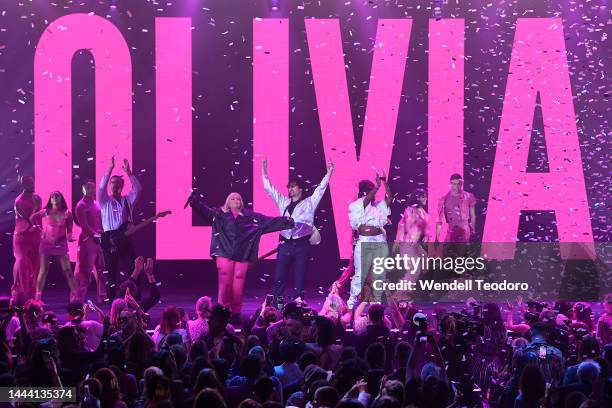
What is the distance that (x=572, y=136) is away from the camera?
14.2 meters

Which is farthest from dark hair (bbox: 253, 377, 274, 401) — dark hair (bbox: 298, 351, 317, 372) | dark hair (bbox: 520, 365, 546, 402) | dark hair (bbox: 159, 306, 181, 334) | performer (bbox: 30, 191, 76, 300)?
performer (bbox: 30, 191, 76, 300)

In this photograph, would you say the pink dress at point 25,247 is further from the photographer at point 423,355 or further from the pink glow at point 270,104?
the photographer at point 423,355

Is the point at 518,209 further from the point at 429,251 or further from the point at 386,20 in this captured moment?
the point at 386,20

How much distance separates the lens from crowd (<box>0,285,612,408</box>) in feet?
17.3

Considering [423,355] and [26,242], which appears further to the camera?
[26,242]

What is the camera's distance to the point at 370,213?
1188 cm

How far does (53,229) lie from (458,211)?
4830 millimetres

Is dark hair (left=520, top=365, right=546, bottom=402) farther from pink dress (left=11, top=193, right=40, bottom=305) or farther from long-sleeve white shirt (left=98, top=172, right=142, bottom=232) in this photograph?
pink dress (left=11, top=193, right=40, bottom=305)

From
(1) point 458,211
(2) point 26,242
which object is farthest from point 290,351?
(2) point 26,242

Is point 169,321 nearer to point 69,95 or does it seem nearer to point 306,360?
point 306,360

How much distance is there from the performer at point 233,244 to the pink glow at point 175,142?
7.48 feet

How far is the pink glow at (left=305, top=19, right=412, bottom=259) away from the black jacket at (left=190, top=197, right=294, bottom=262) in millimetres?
2435

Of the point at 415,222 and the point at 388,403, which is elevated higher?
the point at 415,222

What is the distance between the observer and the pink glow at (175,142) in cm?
1395
